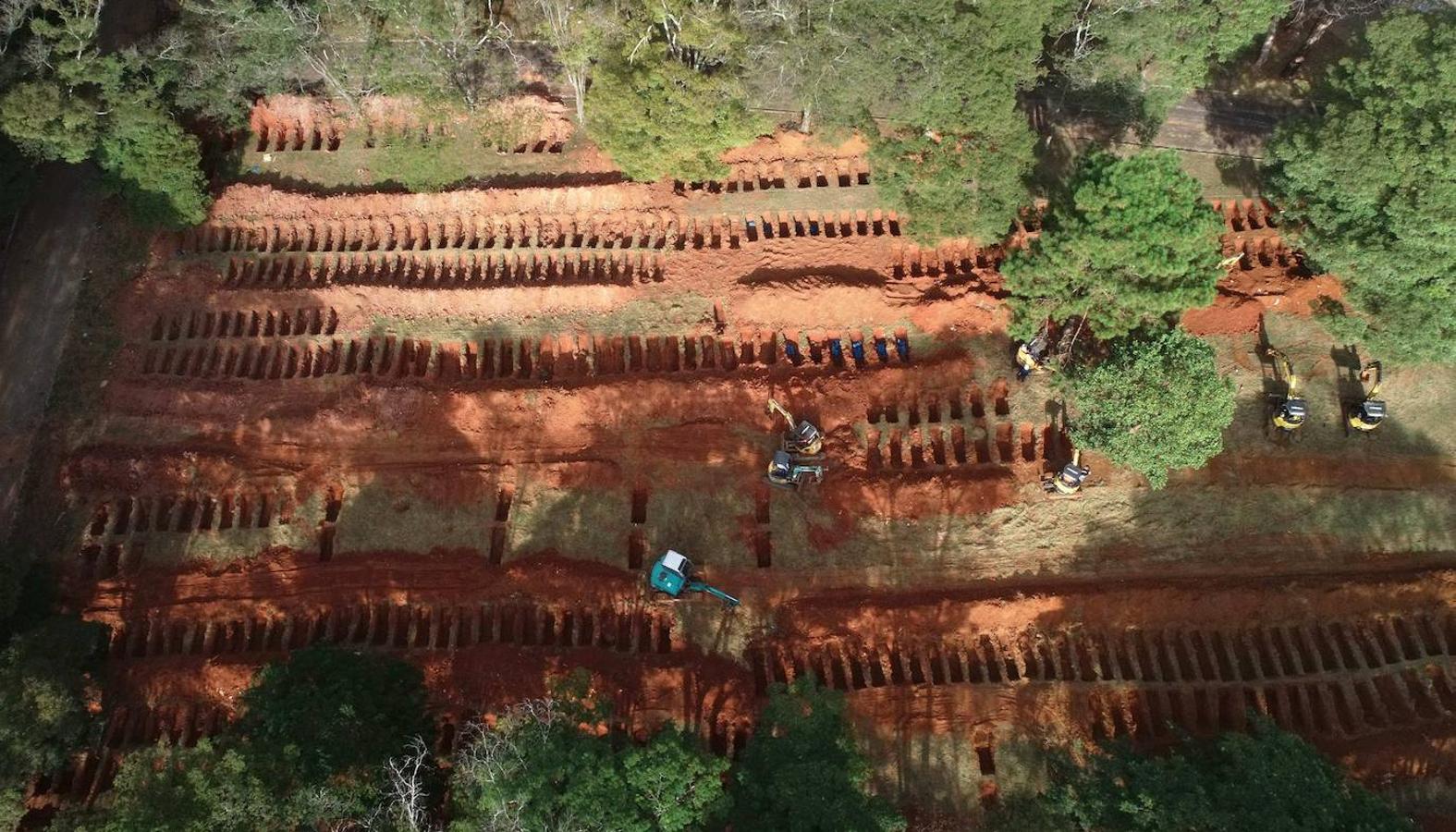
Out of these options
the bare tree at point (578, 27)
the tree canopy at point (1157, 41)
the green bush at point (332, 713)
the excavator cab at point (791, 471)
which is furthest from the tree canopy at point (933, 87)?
the green bush at point (332, 713)

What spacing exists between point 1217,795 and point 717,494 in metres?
19.4

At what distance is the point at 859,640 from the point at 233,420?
88.9 ft

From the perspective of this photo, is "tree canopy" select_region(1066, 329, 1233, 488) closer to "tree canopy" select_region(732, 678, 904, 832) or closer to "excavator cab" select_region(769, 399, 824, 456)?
"excavator cab" select_region(769, 399, 824, 456)

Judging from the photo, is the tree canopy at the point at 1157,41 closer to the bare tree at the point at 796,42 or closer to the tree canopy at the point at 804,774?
the bare tree at the point at 796,42

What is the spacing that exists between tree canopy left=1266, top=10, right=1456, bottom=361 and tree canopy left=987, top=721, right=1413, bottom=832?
54.3 feet

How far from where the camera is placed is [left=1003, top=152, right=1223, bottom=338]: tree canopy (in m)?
31.8

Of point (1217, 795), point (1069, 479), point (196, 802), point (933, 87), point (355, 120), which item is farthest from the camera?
point (355, 120)

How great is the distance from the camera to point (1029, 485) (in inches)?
1432

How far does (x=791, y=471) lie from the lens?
35938 mm

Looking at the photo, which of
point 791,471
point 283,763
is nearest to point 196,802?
point 283,763

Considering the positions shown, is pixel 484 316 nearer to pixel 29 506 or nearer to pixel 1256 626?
pixel 29 506

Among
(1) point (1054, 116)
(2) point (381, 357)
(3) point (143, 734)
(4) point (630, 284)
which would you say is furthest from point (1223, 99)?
(3) point (143, 734)

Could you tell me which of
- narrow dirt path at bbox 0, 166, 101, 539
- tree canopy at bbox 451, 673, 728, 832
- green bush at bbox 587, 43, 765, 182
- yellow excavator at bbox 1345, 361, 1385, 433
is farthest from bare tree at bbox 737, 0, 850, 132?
narrow dirt path at bbox 0, 166, 101, 539

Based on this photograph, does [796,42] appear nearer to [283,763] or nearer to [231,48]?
[231,48]
